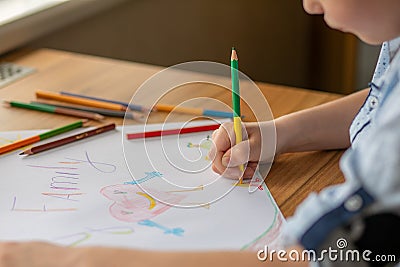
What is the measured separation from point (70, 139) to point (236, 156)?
9.2 inches

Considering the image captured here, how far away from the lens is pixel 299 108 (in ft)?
3.53

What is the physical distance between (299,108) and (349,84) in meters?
1.41

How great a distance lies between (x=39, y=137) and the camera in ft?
3.28

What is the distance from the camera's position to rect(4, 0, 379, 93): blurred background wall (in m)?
1.67

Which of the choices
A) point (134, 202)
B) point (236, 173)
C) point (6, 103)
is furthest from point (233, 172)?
point (6, 103)

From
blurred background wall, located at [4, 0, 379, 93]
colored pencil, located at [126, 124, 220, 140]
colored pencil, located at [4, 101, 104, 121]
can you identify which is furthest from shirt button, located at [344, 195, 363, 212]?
blurred background wall, located at [4, 0, 379, 93]

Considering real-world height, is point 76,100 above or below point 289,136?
above

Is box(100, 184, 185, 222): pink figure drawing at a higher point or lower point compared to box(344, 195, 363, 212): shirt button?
higher

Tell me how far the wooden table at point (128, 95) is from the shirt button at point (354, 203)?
0.24m

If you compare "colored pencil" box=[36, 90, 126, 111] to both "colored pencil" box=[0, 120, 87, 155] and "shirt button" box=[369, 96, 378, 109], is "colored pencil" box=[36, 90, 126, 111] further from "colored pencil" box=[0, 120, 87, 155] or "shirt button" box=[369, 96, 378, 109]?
"shirt button" box=[369, 96, 378, 109]

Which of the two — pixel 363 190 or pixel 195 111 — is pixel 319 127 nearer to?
pixel 195 111

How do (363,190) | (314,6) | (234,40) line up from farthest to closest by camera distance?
(234,40) < (314,6) < (363,190)

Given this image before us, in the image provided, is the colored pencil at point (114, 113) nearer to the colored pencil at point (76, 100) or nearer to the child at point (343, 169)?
the colored pencil at point (76, 100)

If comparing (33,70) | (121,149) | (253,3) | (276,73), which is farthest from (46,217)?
(276,73)
